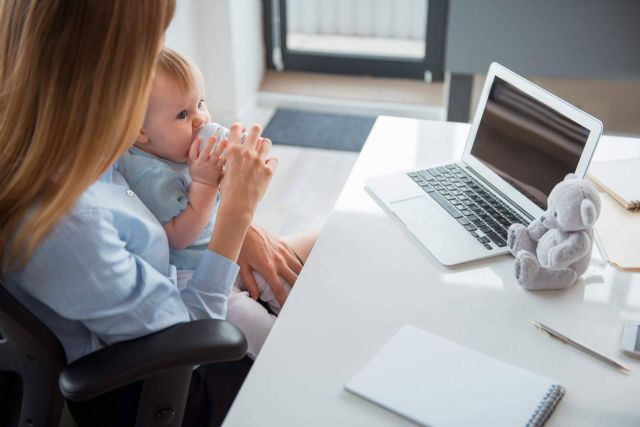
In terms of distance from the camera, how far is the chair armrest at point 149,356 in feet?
2.90

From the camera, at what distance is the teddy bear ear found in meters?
1.03

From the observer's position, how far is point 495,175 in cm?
135

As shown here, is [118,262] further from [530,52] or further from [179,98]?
[530,52]

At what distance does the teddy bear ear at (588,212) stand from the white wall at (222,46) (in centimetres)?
221

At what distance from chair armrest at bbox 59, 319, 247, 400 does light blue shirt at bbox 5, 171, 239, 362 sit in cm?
3

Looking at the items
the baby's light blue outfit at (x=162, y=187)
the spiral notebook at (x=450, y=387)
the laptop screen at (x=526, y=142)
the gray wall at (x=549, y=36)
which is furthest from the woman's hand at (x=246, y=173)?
the gray wall at (x=549, y=36)

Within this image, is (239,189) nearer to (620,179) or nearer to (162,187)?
(162,187)

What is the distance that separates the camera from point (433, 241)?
1.20 meters

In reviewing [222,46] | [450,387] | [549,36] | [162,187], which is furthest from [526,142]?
[222,46]

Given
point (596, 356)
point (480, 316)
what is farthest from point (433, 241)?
point (596, 356)

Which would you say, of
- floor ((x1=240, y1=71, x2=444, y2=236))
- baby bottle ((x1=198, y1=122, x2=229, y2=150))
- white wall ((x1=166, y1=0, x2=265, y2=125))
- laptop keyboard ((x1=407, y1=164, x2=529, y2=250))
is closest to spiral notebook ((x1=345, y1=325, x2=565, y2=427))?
laptop keyboard ((x1=407, y1=164, x2=529, y2=250))

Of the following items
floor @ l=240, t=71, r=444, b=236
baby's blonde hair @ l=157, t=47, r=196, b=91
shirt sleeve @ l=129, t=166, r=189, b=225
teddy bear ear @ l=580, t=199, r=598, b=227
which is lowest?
floor @ l=240, t=71, r=444, b=236

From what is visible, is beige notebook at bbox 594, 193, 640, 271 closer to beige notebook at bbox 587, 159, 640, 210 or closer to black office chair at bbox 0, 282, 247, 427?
beige notebook at bbox 587, 159, 640, 210

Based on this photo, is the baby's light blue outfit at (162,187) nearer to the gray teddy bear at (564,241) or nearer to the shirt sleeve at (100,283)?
the shirt sleeve at (100,283)
